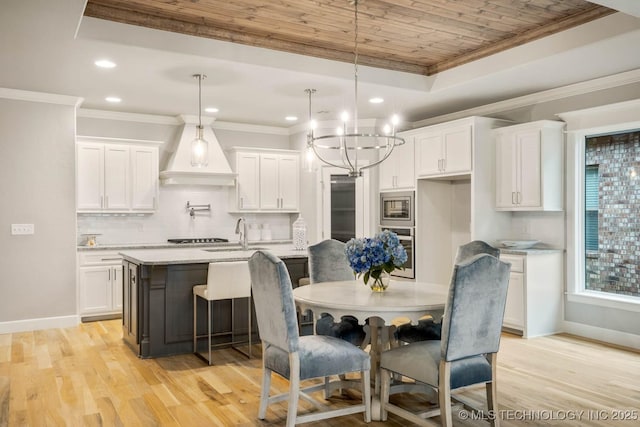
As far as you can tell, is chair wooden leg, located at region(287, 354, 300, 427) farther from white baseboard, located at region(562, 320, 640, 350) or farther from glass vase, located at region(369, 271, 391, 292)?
white baseboard, located at region(562, 320, 640, 350)

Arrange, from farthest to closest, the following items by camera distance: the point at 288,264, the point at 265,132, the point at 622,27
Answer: the point at 265,132 < the point at 288,264 < the point at 622,27

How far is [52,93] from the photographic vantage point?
5590mm

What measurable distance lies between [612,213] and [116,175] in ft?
18.1

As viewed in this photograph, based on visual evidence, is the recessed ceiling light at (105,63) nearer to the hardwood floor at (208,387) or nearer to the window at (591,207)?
the hardwood floor at (208,387)

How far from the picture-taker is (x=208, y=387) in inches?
147

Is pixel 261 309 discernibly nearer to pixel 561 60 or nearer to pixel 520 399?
pixel 520 399

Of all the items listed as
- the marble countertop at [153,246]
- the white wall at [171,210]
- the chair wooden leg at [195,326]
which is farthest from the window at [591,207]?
the white wall at [171,210]

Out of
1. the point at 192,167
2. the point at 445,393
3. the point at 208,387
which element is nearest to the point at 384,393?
the point at 445,393

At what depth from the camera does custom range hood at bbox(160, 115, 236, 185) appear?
22.1ft

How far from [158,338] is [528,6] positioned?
13.0 feet

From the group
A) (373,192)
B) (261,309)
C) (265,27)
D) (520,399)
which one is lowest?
(520,399)

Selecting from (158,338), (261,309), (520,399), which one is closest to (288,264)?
(158,338)

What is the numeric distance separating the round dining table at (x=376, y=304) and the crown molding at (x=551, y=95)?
278 cm

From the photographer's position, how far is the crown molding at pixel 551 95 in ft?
15.7
